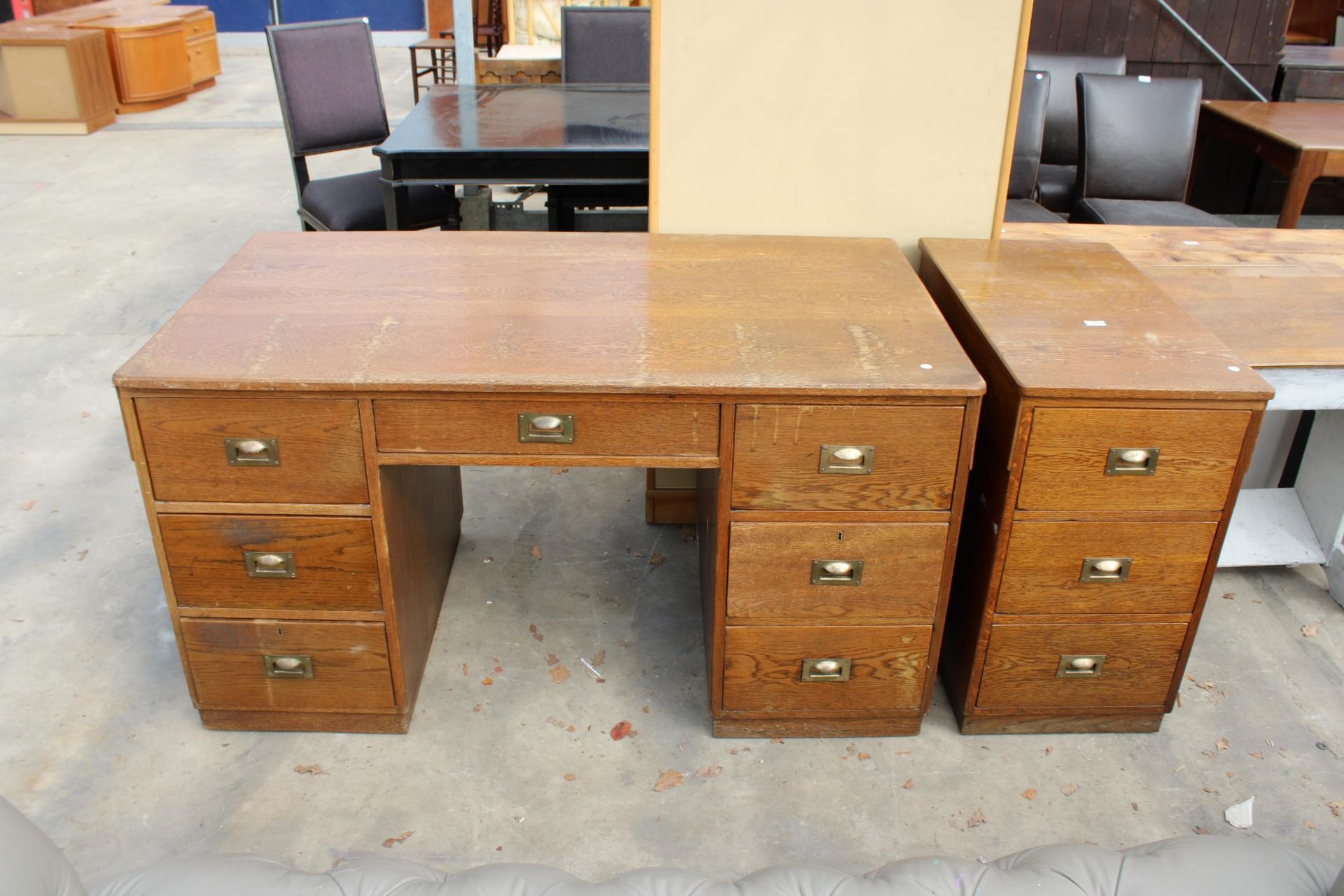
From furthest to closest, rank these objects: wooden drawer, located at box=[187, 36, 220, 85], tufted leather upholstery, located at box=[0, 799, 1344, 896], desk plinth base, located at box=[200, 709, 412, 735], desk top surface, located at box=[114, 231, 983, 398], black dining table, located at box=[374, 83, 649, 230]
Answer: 1. wooden drawer, located at box=[187, 36, 220, 85]
2. black dining table, located at box=[374, 83, 649, 230]
3. desk plinth base, located at box=[200, 709, 412, 735]
4. desk top surface, located at box=[114, 231, 983, 398]
5. tufted leather upholstery, located at box=[0, 799, 1344, 896]

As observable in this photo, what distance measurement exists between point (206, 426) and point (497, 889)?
3.04ft

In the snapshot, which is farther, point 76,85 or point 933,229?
point 76,85

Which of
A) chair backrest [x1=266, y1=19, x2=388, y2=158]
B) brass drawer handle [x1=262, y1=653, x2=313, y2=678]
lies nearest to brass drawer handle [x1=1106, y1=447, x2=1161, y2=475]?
brass drawer handle [x1=262, y1=653, x2=313, y2=678]

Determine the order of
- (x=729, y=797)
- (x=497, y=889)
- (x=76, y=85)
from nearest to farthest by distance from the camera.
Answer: (x=497, y=889), (x=729, y=797), (x=76, y=85)

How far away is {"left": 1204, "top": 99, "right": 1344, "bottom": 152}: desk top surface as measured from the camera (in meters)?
4.06

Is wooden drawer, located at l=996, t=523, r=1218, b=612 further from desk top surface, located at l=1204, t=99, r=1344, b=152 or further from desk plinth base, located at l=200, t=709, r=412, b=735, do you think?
desk top surface, located at l=1204, t=99, r=1344, b=152

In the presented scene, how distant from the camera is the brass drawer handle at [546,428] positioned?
5.96 ft

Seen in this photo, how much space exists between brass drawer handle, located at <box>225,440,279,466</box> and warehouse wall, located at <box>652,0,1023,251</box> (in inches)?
41.7

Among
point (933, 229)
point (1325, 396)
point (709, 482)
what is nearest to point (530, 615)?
point (709, 482)

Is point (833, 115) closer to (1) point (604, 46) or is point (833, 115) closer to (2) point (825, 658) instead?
(2) point (825, 658)

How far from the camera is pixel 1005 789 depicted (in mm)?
2055

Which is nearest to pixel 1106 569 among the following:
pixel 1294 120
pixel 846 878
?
pixel 846 878

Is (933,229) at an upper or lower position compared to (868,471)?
upper

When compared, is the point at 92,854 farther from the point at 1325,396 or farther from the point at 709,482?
the point at 1325,396
